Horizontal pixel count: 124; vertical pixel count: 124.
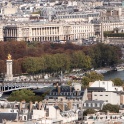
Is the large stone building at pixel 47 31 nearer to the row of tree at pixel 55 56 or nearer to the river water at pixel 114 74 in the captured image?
the row of tree at pixel 55 56

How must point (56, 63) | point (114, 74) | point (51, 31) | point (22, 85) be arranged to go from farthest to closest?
1. point (51, 31)
2. point (56, 63)
3. point (114, 74)
4. point (22, 85)

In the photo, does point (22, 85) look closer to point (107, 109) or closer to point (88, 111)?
point (107, 109)

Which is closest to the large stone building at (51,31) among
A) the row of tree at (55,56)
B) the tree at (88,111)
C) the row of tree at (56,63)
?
the row of tree at (55,56)

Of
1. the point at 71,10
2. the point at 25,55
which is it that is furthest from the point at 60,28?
the point at 25,55

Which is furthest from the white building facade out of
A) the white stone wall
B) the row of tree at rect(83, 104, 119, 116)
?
the row of tree at rect(83, 104, 119, 116)

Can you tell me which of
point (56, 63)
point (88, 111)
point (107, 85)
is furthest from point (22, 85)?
point (88, 111)

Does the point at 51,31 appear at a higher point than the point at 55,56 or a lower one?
higher

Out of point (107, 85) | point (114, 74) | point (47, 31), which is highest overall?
point (47, 31)

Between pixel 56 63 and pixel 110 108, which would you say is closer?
pixel 110 108

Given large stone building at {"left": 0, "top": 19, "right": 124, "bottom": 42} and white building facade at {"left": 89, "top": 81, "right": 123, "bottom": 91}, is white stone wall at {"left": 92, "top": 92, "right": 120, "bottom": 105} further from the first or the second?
large stone building at {"left": 0, "top": 19, "right": 124, "bottom": 42}
